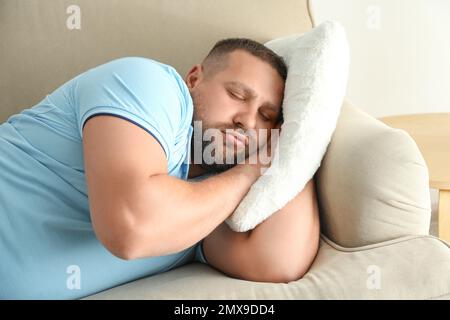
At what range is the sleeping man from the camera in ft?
2.59

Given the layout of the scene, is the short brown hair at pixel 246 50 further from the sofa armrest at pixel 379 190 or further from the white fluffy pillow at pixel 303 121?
the sofa armrest at pixel 379 190

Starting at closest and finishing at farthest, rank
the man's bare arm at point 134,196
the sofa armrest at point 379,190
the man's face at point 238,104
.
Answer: the man's bare arm at point 134,196 < the sofa armrest at point 379,190 < the man's face at point 238,104

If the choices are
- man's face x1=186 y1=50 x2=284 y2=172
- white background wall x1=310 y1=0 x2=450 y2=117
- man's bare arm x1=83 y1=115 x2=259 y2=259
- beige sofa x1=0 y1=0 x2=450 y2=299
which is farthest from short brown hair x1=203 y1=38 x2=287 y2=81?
white background wall x1=310 y1=0 x2=450 y2=117

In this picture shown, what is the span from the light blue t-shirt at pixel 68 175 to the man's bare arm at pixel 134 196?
0.03 meters

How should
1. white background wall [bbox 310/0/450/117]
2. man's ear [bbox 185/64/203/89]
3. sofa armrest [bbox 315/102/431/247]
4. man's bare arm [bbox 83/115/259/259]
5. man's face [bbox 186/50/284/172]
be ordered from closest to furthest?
man's bare arm [bbox 83/115/259/259] < sofa armrest [bbox 315/102/431/247] < man's face [bbox 186/50/284/172] < man's ear [bbox 185/64/203/89] < white background wall [bbox 310/0/450/117]

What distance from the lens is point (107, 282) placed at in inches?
36.7

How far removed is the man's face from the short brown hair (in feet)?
0.03

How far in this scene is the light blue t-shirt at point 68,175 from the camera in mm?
860

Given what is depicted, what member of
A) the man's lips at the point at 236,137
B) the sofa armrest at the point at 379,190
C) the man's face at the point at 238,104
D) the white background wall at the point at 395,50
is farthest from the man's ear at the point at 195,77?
the white background wall at the point at 395,50

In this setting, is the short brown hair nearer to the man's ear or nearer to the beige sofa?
the man's ear

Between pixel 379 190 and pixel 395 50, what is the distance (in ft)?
3.93

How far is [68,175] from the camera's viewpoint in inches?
37.1

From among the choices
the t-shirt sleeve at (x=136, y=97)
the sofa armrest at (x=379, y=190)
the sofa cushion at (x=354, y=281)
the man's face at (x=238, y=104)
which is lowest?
the sofa cushion at (x=354, y=281)
